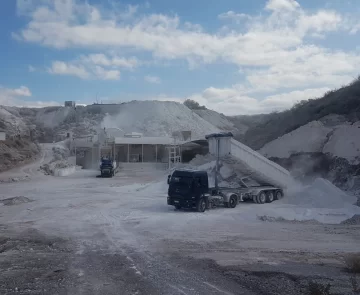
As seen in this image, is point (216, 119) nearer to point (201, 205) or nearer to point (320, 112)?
point (320, 112)

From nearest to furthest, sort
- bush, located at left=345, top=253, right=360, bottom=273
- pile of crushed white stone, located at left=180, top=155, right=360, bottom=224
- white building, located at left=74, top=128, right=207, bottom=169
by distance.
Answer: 1. bush, located at left=345, top=253, right=360, bottom=273
2. pile of crushed white stone, located at left=180, top=155, right=360, bottom=224
3. white building, located at left=74, top=128, right=207, bottom=169

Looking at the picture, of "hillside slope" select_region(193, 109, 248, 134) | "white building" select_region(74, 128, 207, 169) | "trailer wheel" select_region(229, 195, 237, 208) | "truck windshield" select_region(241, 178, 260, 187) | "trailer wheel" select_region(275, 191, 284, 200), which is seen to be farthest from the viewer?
"hillside slope" select_region(193, 109, 248, 134)

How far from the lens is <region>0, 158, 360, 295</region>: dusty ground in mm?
9789

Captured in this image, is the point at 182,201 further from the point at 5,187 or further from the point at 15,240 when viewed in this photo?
the point at 5,187

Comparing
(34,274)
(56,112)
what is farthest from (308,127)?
(56,112)

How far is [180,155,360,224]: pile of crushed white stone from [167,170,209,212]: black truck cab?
275 cm

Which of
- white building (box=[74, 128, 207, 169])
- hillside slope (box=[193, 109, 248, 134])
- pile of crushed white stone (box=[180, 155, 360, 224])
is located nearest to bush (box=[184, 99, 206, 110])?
hillside slope (box=[193, 109, 248, 134])

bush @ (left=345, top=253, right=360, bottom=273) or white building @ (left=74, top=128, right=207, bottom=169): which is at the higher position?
white building @ (left=74, top=128, right=207, bottom=169)

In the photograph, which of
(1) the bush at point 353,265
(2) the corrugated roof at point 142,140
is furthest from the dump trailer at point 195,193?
(2) the corrugated roof at point 142,140

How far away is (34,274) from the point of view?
1062cm

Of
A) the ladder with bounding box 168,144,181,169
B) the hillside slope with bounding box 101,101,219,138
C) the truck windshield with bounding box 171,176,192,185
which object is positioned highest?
the hillside slope with bounding box 101,101,219,138

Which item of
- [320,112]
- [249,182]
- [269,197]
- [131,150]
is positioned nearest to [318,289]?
[269,197]

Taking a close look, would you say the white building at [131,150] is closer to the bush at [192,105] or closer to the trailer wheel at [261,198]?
the trailer wheel at [261,198]

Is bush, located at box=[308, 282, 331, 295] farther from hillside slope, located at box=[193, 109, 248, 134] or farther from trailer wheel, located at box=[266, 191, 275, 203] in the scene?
hillside slope, located at box=[193, 109, 248, 134]
